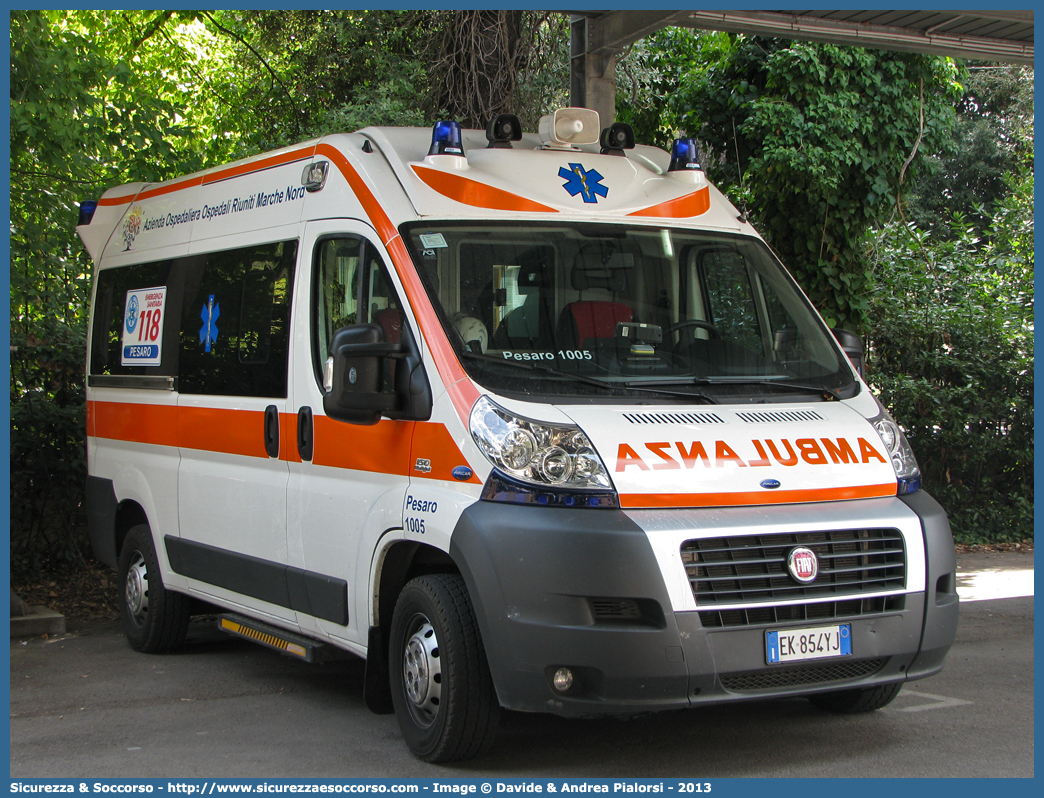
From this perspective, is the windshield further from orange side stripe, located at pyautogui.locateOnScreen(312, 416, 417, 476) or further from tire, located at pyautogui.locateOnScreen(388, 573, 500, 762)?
tire, located at pyautogui.locateOnScreen(388, 573, 500, 762)

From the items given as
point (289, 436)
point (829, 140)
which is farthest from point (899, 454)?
point (829, 140)

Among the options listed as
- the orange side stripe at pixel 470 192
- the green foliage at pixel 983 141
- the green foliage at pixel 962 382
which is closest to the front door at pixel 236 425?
the orange side stripe at pixel 470 192

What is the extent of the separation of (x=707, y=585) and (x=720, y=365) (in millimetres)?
1190

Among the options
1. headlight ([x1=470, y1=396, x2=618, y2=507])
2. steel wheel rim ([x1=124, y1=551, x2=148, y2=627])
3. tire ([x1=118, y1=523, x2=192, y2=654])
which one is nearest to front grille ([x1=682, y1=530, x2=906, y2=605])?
headlight ([x1=470, y1=396, x2=618, y2=507])

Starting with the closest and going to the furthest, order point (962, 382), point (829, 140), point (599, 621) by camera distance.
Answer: point (599, 621) < point (829, 140) < point (962, 382)

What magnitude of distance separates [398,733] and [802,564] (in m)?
2.07

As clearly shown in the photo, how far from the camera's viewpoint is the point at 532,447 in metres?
4.51

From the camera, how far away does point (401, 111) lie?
11.7 meters

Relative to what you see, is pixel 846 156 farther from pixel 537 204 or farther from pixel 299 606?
pixel 299 606

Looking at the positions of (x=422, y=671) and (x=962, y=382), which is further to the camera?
(x=962, y=382)

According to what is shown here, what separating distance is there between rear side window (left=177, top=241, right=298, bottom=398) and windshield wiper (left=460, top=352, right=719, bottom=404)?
144 centimetres

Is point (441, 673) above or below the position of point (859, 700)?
above

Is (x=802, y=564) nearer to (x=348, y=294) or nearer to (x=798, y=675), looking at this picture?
(x=798, y=675)

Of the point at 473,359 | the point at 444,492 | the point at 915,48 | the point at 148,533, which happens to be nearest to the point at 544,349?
the point at 473,359
